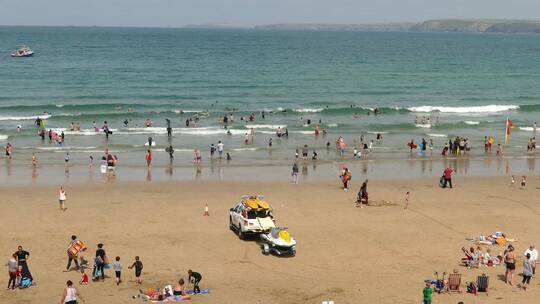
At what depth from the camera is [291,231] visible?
2730cm

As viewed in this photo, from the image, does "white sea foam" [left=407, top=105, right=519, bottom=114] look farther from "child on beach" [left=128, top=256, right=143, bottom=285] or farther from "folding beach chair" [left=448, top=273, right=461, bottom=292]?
"child on beach" [left=128, top=256, right=143, bottom=285]

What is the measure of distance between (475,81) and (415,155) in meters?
51.4

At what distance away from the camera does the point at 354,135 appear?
53938 millimetres

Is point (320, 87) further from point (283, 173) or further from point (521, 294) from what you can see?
point (521, 294)

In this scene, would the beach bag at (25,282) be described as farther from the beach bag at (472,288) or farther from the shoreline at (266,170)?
the shoreline at (266,170)

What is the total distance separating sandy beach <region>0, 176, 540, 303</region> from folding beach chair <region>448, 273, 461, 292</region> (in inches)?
12.2

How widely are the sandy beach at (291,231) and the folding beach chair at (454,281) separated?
0.31 m

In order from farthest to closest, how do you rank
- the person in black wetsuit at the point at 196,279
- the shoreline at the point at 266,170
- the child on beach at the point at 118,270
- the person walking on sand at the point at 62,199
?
the shoreline at the point at 266,170 < the person walking on sand at the point at 62,199 < the child on beach at the point at 118,270 < the person in black wetsuit at the point at 196,279

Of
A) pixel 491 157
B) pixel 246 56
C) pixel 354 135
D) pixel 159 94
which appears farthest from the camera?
pixel 246 56

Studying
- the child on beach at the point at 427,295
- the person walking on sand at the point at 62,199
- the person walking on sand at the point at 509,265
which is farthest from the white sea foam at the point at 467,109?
the child on beach at the point at 427,295

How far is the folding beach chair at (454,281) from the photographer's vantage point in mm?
21234

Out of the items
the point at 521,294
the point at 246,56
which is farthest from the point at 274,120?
the point at 246,56

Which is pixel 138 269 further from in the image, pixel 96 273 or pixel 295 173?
pixel 295 173

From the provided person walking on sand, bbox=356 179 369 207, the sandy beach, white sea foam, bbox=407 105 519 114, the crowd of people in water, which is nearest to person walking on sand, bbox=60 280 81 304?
the sandy beach
